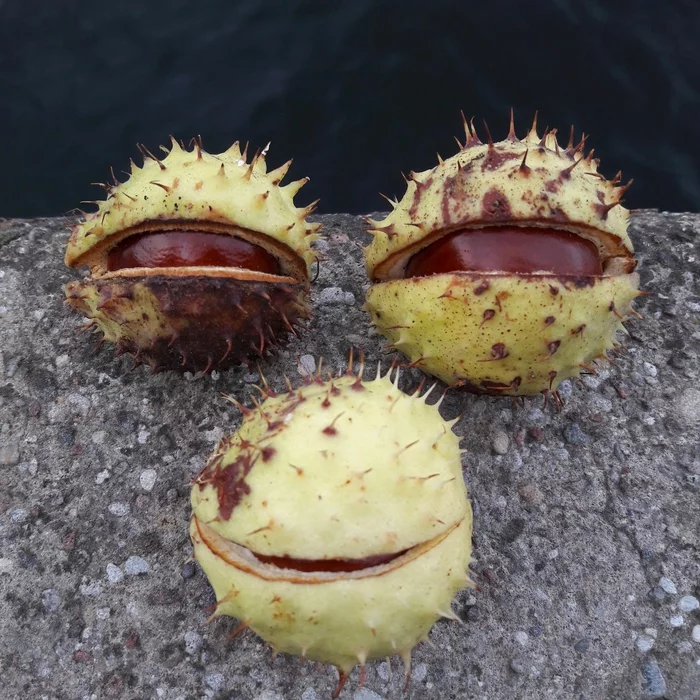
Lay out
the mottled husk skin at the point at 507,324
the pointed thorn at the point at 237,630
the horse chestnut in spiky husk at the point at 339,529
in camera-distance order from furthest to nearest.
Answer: the mottled husk skin at the point at 507,324 → the pointed thorn at the point at 237,630 → the horse chestnut in spiky husk at the point at 339,529

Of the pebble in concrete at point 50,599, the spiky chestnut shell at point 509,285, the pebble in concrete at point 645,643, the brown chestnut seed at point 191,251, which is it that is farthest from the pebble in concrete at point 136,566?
the pebble in concrete at point 645,643

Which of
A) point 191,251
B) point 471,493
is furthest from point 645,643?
point 191,251

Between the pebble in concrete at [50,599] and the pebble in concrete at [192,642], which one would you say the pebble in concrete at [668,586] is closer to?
the pebble in concrete at [192,642]

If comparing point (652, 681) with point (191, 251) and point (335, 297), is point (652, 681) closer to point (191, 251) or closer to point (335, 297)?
point (335, 297)

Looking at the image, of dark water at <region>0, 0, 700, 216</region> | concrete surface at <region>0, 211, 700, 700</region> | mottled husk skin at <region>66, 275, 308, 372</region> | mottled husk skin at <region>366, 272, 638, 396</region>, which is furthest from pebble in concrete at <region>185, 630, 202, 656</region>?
dark water at <region>0, 0, 700, 216</region>

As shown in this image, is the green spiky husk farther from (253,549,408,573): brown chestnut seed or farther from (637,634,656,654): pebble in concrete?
(637,634,656,654): pebble in concrete

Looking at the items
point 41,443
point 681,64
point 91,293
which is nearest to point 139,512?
point 41,443

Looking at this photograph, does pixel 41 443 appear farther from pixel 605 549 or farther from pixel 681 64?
pixel 681 64
